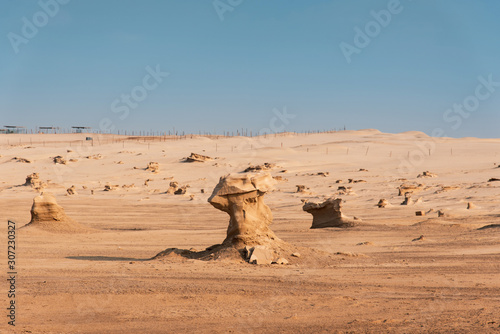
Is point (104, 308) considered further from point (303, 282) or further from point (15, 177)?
point (15, 177)

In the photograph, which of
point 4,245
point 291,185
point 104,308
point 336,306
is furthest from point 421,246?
point 291,185

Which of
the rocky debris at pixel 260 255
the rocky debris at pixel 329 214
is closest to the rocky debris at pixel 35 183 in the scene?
the rocky debris at pixel 329 214

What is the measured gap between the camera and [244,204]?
994 centimetres

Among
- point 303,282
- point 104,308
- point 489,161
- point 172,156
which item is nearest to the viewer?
point 104,308

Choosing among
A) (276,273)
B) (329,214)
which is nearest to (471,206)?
(329,214)

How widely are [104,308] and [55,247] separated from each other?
18.6ft

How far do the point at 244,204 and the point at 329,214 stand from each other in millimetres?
5142

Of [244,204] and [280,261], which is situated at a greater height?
[244,204]

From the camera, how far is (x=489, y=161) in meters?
32.9

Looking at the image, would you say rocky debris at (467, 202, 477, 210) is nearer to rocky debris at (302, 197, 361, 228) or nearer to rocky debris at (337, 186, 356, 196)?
rocky debris at (302, 197, 361, 228)

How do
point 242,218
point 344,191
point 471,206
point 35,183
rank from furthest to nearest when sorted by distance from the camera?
1. point 35,183
2. point 344,191
3. point 471,206
4. point 242,218

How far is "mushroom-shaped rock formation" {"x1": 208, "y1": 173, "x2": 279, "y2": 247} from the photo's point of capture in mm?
9773

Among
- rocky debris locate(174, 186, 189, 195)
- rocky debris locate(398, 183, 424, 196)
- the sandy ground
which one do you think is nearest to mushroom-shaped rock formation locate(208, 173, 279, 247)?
the sandy ground

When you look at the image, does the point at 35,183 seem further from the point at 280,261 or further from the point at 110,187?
the point at 280,261
